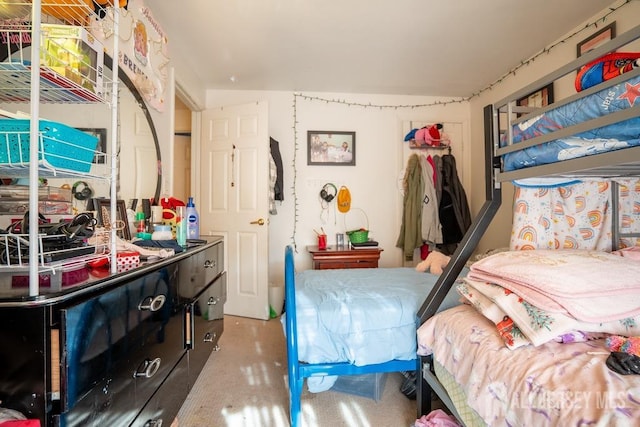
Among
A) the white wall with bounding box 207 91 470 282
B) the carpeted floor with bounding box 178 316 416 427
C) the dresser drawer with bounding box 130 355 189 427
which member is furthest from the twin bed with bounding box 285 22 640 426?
the white wall with bounding box 207 91 470 282

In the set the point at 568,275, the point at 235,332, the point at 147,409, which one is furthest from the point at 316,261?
the point at 568,275

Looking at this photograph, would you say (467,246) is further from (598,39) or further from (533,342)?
(598,39)

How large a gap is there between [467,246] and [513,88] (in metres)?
2.32

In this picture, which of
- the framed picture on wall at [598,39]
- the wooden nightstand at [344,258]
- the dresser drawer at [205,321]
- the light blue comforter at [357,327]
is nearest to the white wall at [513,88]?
the framed picture on wall at [598,39]

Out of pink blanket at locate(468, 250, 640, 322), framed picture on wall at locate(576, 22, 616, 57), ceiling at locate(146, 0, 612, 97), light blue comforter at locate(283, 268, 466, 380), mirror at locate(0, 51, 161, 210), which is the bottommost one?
light blue comforter at locate(283, 268, 466, 380)

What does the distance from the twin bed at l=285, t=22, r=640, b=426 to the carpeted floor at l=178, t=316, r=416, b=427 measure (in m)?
0.22

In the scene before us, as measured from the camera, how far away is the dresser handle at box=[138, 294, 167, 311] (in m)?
0.99

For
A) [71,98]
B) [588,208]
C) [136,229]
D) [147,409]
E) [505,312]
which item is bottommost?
[147,409]

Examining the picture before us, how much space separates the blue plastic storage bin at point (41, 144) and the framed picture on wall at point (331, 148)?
2.60 m

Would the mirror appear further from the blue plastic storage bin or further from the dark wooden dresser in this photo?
the dark wooden dresser

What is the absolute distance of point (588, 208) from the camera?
4.14ft

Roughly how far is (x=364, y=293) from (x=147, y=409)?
103 cm

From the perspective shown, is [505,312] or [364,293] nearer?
[505,312]

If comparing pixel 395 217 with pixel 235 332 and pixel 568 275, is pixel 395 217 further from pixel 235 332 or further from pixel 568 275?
pixel 568 275
